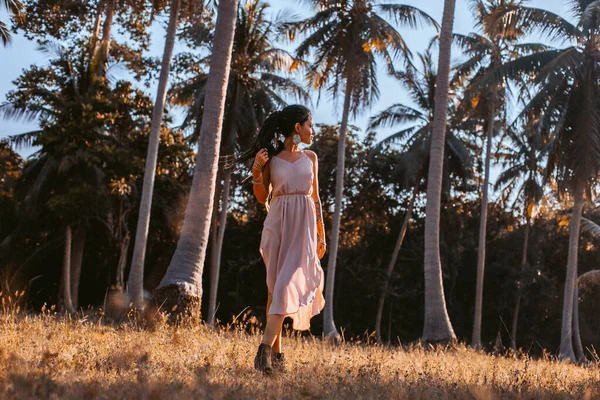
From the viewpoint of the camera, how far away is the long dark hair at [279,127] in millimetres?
5789

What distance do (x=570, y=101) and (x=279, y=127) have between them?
17704mm

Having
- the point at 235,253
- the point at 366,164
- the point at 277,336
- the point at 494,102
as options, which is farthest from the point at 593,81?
the point at 277,336

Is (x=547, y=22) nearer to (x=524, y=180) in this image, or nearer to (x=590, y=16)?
(x=590, y=16)

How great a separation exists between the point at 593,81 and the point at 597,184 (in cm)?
282

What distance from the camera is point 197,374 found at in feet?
16.1

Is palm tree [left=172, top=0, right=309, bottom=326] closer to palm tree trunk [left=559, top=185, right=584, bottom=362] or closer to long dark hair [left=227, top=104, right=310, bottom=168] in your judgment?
palm tree trunk [left=559, top=185, right=584, bottom=362]

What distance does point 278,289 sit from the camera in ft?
17.6

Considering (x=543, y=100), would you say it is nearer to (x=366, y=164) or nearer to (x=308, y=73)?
(x=308, y=73)

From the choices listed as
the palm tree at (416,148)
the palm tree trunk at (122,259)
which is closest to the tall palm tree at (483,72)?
the palm tree at (416,148)

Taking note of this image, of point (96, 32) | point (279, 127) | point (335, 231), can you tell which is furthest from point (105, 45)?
point (279, 127)

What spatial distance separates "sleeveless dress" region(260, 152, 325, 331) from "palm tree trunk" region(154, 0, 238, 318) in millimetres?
4088

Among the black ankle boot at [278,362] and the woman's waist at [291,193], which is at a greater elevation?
the woman's waist at [291,193]

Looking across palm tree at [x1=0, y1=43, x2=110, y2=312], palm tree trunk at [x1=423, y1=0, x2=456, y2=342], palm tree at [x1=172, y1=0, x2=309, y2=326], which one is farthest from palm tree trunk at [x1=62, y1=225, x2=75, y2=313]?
palm tree trunk at [x1=423, y1=0, x2=456, y2=342]

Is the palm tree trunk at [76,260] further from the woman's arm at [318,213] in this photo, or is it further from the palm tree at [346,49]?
the woman's arm at [318,213]
